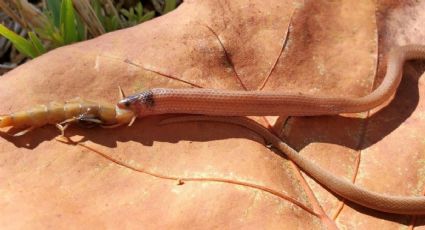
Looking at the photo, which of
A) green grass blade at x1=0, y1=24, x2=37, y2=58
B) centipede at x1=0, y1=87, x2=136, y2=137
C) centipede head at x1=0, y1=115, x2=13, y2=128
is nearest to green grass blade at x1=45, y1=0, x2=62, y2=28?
green grass blade at x1=0, y1=24, x2=37, y2=58

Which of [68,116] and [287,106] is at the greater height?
[68,116]

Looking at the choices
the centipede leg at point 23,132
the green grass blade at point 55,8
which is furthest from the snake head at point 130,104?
the green grass blade at point 55,8

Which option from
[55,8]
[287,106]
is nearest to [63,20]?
[55,8]

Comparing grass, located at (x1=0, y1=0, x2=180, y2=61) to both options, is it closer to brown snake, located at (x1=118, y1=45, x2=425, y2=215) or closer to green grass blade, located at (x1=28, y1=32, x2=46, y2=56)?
green grass blade, located at (x1=28, y1=32, x2=46, y2=56)

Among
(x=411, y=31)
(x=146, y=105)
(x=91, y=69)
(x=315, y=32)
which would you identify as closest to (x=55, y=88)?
(x=91, y=69)

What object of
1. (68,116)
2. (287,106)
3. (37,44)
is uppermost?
(68,116)

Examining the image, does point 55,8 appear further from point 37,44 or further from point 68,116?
point 68,116

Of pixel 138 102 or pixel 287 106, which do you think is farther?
pixel 287 106
